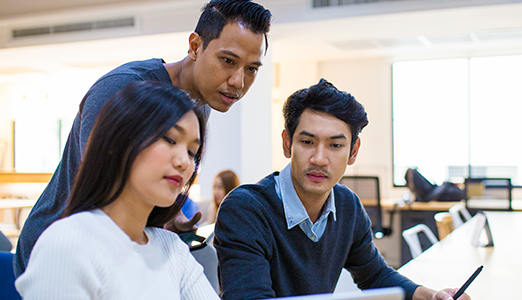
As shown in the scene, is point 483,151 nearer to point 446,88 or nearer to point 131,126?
point 446,88

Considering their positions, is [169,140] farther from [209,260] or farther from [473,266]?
[473,266]

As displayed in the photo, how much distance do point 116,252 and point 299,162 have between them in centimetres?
68

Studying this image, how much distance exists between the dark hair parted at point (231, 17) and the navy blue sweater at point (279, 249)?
0.42 metres

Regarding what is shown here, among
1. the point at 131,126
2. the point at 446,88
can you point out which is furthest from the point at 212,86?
the point at 446,88

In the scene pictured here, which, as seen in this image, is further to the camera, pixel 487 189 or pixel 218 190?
pixel 487 189

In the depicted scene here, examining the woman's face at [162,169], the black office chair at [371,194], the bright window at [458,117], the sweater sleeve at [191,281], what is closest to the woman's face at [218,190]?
the black office chair at [371,194]

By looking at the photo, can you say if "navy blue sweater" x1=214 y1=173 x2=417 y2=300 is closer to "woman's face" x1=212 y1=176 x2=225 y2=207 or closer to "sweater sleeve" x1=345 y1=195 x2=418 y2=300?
"sweater sleeve" x1=345 y1=195 x2=418 y2=300

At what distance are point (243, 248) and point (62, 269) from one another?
585 millimetres

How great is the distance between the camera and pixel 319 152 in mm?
1313

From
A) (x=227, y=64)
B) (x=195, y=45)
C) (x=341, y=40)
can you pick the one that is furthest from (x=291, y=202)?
(x=341, y=40)

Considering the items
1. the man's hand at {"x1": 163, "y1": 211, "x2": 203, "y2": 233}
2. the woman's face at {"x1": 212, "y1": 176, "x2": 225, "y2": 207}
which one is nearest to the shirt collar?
the man's hand at {"x1": 163, "y1": 211, "x2": 203, "y2": 233}

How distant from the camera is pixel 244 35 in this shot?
1273mm

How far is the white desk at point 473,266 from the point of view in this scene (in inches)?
70.1

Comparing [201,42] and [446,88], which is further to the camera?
[446,88]
